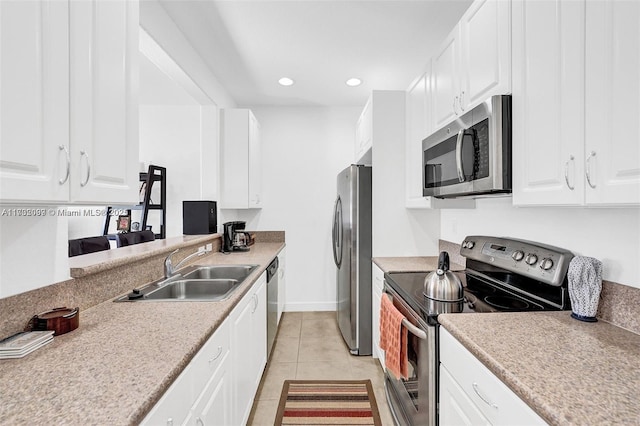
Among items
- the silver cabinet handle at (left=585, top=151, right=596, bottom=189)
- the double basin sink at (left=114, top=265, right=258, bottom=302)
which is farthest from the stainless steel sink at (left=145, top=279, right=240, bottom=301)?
the silver cabinet handle at (left=585, top=151, right=596, bottom=189)

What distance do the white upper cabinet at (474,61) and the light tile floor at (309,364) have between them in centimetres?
193

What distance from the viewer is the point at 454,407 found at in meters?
1.17

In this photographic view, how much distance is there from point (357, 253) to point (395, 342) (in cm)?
120

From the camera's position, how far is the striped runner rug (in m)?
2.01

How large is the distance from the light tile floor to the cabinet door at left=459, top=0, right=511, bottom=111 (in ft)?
6.37

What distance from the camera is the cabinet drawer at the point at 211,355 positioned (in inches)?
43.1

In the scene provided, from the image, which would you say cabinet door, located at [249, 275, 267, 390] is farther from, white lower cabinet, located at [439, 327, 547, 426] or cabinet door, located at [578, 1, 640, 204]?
cabinet door, located at [578, 1, 640, 204]

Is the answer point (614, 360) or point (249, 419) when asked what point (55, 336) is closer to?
point (249, 419)

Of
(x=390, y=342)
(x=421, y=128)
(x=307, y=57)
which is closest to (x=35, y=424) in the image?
(x=390, y=342)

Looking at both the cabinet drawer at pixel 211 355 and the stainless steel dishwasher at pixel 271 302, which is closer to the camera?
the cabinet drawer at pixel 211 355

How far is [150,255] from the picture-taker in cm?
187

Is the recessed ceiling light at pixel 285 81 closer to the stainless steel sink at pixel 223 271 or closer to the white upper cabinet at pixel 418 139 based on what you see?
the white upper cabinet at pixel 418 139

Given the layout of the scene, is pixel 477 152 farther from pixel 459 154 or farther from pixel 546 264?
pixel 546 264

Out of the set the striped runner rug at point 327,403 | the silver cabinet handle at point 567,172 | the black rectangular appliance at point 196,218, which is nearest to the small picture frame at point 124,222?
the black rectangular appliance at point 196,218
